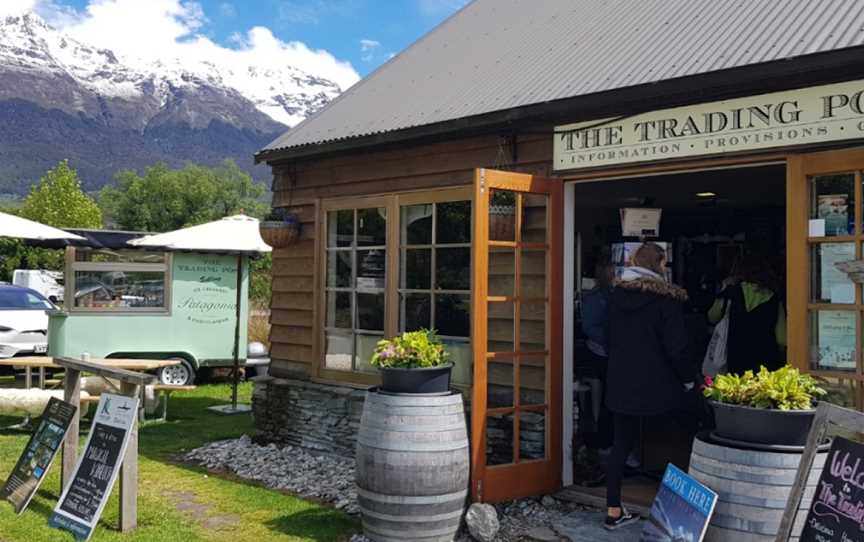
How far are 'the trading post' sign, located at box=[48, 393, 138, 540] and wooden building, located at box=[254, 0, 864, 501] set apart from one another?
2190mm

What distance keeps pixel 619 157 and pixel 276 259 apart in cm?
404

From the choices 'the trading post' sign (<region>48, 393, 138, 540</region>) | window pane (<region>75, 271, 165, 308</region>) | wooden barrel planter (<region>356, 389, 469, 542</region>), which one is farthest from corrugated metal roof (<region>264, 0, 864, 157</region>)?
window pane (<region>75, 271, 165, 308</region>)

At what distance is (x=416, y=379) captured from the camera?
16.8 ft

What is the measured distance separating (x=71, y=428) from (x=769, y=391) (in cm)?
452

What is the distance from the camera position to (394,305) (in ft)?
22.8

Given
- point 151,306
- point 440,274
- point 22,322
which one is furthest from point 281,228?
point 22,322

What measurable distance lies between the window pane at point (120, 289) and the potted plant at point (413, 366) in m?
7.81

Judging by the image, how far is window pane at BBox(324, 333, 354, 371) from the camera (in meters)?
7.50

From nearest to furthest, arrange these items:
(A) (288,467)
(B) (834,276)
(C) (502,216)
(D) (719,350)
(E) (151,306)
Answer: (B) (834,276) < (C) (502,216) < (D) (719,350) < (A) (288,467) < (E) (151,306)

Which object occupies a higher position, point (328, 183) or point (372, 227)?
point (328, 183)

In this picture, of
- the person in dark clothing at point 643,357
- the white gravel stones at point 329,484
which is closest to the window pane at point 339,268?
the white gravel stones at point 329,484

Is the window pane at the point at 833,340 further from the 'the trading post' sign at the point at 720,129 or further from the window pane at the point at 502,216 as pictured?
the window pane at the point at 502,216

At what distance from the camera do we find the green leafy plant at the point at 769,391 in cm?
363

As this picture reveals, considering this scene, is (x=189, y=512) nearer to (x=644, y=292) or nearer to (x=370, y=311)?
(x=370, y=311)
